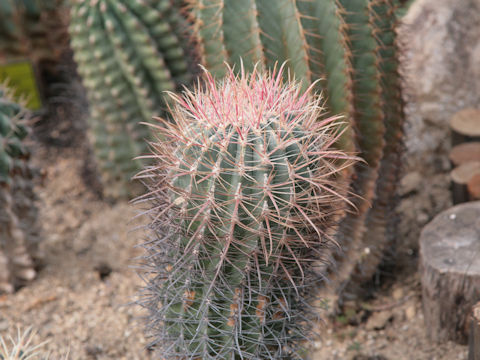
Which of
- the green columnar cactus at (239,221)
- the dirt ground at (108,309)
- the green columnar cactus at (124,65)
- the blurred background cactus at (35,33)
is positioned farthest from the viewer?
the blurred background cactus at (35,33)

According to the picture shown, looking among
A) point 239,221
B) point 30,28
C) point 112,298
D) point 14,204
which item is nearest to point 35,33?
point 30,28

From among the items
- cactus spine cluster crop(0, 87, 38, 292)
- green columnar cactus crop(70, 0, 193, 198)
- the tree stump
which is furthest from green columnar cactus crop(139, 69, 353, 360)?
green columnar cactus crop(70, 0, 193, 198)

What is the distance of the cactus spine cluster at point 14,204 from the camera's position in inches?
109

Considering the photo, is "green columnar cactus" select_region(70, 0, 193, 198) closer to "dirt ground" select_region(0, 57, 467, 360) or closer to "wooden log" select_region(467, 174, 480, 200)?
"dirt ground" select_region(0, 57, 467, 360)

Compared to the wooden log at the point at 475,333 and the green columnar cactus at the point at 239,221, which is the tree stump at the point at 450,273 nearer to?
the wooden log at the point at 475,333

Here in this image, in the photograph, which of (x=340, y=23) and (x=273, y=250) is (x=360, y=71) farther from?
(x=273, y=250)

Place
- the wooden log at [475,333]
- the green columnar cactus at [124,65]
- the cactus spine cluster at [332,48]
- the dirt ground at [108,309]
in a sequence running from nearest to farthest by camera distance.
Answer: the wooden log at [475,333]
the cactus spine cluster at [332,48]
the dirt ground at [108,309]
the green columnar cactus at [124,65]

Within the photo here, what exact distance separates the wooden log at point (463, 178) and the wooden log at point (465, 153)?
4 cm

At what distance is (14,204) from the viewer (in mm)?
2879

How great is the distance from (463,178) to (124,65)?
1.92m

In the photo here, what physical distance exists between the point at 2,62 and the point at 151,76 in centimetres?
152

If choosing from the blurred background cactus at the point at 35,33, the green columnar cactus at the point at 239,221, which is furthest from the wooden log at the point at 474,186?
the blurred background cactus at the point at 35,33

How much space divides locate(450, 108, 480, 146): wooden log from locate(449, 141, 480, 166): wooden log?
0.14 ft

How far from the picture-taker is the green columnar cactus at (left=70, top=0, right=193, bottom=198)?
10.5 feet
